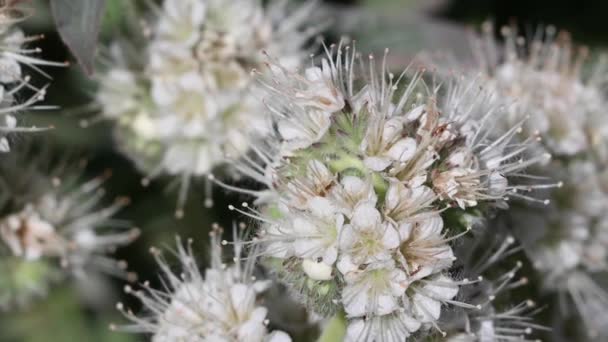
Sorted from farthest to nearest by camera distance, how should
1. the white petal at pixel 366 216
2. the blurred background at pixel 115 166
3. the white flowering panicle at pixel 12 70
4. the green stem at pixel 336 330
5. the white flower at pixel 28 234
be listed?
the blurred background at pixel 115 166, the white flower at pixel 28 234, the white flowering panicle at pixel 12 70, the green stem at pixel 336 330, the white petal at pixel 366 216

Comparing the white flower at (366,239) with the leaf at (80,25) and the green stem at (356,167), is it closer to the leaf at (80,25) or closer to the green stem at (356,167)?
the green stem at (356,167)

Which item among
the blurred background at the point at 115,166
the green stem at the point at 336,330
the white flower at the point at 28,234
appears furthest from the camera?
the blurred background at the point at 115,166

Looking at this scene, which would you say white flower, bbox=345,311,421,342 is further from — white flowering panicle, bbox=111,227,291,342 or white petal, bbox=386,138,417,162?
white petal, bbox=386,138,417,162

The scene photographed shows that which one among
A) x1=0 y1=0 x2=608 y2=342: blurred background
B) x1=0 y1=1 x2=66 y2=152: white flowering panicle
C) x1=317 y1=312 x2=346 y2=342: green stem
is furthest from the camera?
x1=0 y1=0 x2=608 y2=342: blurred background

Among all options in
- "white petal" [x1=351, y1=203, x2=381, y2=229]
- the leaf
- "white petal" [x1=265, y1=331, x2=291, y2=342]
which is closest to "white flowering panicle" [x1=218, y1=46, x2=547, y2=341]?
"white petal" [x1=351, y1=203, x2=381, y2=229]

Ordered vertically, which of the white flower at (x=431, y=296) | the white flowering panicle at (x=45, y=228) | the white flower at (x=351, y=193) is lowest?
the white flowering panicle at (x=45, y=228)

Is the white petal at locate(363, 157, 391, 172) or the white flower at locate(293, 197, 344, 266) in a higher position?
the white petal at locate(363, 157, 391, 172)

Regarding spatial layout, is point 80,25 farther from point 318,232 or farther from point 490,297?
point 490,297

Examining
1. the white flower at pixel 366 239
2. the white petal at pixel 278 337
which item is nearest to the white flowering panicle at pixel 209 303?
the white petal at pixel 278 337
